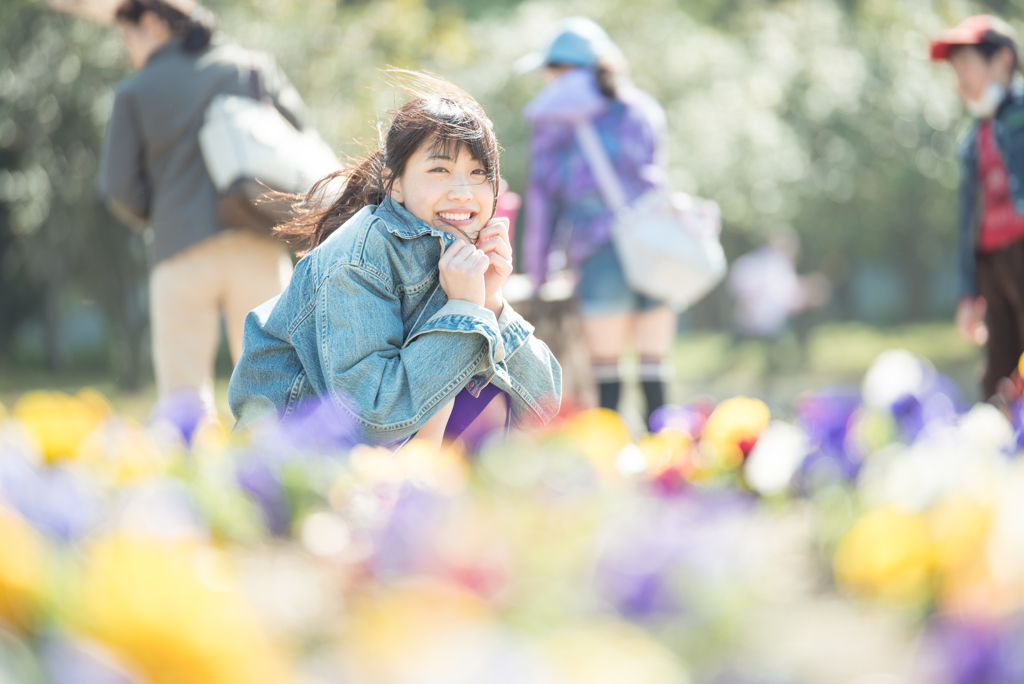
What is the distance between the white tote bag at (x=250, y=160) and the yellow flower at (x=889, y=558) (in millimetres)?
3040

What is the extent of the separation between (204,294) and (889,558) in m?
3.54

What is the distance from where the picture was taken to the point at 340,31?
10.9 metres

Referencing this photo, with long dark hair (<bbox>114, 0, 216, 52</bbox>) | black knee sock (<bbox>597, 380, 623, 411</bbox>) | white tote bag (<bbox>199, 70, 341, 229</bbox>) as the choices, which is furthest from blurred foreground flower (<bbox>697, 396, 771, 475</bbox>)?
long dark hair (<bbox>114, 0, 216, 52</bbox>)

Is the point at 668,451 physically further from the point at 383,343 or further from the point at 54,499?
the point at 54,499

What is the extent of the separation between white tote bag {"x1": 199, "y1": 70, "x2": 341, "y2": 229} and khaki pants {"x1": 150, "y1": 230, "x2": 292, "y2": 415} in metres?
0.18

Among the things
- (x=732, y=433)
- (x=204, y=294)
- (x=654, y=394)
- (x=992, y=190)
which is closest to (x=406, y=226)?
(x=732, y=433)

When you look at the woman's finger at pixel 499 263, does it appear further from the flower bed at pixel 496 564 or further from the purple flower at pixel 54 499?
the purple flower at pixel 54 499

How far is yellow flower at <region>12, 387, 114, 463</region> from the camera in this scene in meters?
1.44

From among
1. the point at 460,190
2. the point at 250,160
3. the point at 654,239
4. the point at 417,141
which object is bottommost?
the point at 654,239

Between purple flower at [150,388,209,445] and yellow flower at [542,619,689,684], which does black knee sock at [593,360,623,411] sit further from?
yellow flower at [542,619,689,684]

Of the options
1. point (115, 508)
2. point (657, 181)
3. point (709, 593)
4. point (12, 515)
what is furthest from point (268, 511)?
point (657, 181)

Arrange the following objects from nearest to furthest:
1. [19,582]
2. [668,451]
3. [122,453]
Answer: [19,582]
[122,453]
[668,451]

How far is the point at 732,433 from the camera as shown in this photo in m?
1.66

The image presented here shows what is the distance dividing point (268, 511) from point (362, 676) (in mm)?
432
